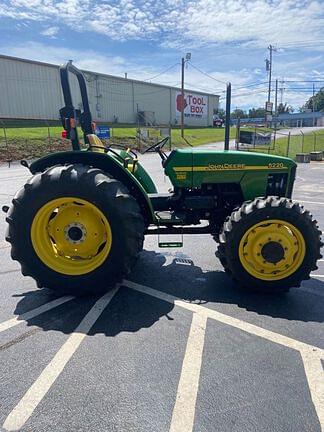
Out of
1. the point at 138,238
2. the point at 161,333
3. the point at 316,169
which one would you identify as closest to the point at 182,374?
the point at 161,333

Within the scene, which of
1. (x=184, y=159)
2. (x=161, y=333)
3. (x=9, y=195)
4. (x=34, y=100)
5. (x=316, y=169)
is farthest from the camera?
(x=34, y=100)

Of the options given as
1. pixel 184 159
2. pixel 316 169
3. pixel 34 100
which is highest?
pixel 34 100

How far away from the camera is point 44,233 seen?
11.4 ft

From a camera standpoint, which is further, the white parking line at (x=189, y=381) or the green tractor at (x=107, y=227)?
the green tractor at (x=107, y=227)

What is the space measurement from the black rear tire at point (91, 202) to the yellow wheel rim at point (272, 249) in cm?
109

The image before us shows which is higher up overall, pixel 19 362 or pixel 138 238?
pixel 138 238

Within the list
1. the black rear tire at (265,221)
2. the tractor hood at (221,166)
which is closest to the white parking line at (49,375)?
the black rear tire at (265,221)

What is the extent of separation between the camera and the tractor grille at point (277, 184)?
393 cm

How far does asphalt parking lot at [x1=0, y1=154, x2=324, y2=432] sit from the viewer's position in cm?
205

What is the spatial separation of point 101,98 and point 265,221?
4285cm

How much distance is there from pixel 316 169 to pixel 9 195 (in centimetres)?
1248

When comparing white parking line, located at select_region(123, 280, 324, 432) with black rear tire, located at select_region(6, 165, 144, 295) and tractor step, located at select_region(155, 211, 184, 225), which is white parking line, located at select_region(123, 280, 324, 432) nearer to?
black rear tire, located at select_region(6, 165, 144, 295)

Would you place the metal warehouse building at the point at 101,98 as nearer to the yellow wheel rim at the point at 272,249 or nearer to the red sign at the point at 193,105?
the red sign at the point at 193,105

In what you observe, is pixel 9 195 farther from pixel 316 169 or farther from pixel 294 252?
pixel 316 169
